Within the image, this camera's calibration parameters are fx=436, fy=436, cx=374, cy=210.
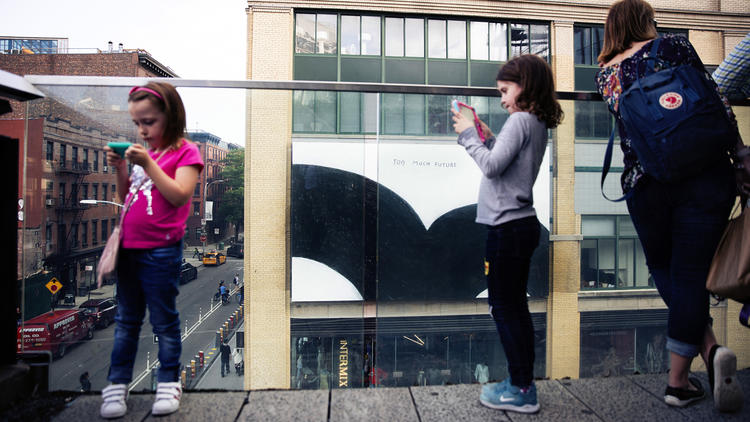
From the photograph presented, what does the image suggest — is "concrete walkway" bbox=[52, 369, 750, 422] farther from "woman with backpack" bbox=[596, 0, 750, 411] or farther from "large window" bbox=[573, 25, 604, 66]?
"large window" bbox=[573, 25, 604, 66]

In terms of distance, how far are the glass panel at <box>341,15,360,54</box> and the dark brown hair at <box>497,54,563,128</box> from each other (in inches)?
681

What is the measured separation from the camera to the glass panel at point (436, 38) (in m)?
18.2

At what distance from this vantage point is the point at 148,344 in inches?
77.1

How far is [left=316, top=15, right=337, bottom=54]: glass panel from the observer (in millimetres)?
18078

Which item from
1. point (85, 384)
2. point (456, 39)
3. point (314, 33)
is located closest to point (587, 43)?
point (456, 39)

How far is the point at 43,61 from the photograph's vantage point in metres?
36.1

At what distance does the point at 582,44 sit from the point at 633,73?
67.3 ft

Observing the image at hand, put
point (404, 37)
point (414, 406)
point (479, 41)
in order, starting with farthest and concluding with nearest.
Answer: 1. point (479, 41)
2. point (404, 37)
3. point (414, 406)

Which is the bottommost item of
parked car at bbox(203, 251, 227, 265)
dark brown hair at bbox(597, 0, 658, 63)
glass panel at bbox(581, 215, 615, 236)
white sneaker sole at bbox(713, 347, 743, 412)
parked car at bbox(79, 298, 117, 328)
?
white sneaker sole at bbox(713, 347, 743, 412)

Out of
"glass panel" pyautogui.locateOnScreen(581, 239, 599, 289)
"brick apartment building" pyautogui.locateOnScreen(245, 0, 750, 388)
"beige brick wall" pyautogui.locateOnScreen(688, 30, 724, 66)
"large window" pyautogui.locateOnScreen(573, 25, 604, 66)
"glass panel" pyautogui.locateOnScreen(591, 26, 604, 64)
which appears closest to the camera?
"brick apartment building" pyautogui.locateOnScreen(245, 0, 750, 388)

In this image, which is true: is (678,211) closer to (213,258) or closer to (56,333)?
(213,258)

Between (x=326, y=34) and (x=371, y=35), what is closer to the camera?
(x=326, y=34)

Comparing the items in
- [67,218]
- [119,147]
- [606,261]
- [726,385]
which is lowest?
[726,385]

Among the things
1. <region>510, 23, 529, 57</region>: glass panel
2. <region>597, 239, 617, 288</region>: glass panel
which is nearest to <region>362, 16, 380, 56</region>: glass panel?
<region>510, 23, 529, 57</region>: glass panel
